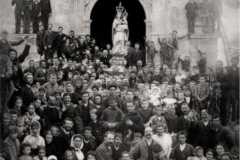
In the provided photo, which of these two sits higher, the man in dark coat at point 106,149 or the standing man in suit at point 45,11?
the standing man in suit at point 45,11

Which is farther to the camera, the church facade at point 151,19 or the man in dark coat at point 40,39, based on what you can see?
the church facade at point 151,19

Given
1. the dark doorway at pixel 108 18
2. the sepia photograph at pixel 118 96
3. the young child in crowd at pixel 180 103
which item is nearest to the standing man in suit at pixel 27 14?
the sepia photograph at pixel 118 96

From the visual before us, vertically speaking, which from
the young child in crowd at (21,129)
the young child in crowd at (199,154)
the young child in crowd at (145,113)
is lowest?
the young child in crowd at (199,154)

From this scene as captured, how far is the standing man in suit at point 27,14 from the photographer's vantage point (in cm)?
2052

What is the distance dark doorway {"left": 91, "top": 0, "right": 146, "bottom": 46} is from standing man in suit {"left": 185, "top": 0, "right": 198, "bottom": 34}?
3.99 metres

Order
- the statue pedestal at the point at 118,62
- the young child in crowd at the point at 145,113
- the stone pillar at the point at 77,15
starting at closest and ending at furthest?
the young child in crowd at the point at 145,113 < the statue pedestal at the point at 118,62 < the stone pillar at the point at 77,15

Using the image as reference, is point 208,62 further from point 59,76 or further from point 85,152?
point 85,152

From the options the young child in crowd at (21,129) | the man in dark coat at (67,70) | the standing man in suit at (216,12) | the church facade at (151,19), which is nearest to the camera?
the young child in crowd at (21,129)

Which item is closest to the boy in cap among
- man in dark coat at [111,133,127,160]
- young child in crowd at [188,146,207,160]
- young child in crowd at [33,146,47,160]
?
young child in crowd at [33,146,47,160]

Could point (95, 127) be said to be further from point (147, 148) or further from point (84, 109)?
point (147, 148)

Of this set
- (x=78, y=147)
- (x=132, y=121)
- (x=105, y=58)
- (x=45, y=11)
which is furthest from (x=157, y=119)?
(x=45, y=11)

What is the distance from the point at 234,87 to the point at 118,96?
3.08 meters

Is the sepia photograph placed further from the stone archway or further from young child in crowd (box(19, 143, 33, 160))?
the stone archway

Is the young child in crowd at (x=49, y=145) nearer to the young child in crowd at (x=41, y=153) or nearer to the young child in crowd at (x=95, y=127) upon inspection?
the young child in crowd at (x=41, y=153)
